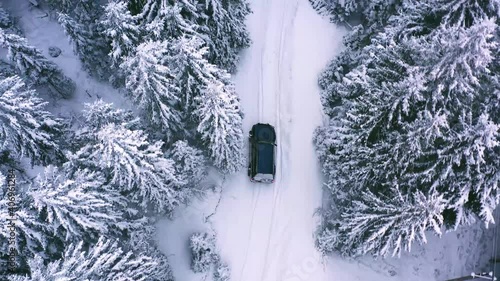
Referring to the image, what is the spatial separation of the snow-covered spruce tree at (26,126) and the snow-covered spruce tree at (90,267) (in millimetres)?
5839

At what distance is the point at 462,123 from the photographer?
1599 cm

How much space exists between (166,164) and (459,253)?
20903mm

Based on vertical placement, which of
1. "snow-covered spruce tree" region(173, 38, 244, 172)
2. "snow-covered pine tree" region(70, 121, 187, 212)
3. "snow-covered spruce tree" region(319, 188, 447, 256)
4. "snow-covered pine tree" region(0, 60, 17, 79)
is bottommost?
"snow-covered spruce tree" region(319, 188, 447, 256)

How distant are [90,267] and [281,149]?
45.4 ft

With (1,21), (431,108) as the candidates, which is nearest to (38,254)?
(1,21)

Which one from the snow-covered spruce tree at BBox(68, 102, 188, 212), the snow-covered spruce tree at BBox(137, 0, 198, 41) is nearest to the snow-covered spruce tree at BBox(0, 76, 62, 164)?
the snow-covered spruce tree at BBox(68, 102, 188, 212)

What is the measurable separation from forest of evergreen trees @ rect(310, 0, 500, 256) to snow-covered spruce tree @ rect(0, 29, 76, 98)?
17.3 meters

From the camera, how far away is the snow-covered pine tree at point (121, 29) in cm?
1820

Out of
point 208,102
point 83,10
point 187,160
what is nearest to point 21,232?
point 187,160

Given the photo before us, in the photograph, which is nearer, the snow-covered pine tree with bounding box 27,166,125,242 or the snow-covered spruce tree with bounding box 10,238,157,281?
the snow-covered spruce tree with bounding box 10,238,157,281

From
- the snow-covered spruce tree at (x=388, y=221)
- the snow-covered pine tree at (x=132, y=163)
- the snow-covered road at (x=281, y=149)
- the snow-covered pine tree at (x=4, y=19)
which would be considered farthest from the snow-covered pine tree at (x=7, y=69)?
the snow-covered spruce tree at (x=388, y=221)

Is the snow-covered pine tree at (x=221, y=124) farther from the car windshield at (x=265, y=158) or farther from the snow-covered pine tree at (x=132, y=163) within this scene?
the snow-covered pine tree at (x=132, y=163)

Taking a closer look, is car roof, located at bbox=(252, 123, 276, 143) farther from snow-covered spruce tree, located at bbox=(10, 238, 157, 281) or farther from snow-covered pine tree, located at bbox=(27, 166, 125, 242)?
snow-covered spruce tree, located at bbox=(10, 238, 157, 281)

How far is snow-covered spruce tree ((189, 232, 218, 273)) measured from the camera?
21578 millimetres
